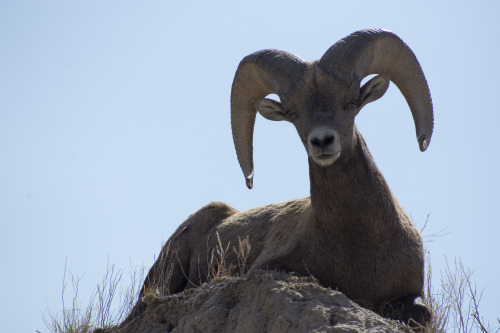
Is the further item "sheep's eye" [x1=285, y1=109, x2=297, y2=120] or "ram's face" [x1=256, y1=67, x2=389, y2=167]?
"sheep's eye" [x1=285, y1=109, x2=297, y2=120]

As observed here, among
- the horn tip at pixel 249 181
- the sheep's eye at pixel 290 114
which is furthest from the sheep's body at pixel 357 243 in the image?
the horn tip at pixel 249 181

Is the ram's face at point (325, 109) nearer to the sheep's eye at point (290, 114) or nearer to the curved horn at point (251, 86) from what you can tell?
the sheep's eye at point (290, 114)

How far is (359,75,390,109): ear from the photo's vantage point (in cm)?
840

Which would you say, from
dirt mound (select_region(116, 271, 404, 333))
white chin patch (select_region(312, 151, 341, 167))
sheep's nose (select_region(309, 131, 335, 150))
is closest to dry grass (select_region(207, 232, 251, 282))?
dirt mound (select_region(116, 271, 404, 333))

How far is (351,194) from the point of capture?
26.7 feet

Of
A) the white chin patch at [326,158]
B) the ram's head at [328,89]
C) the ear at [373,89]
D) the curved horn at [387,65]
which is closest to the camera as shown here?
the white chin patch at [326,158]

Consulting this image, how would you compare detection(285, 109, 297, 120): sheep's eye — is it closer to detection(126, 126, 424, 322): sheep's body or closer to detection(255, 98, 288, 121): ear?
detection(255, 98, 288, 121): ear

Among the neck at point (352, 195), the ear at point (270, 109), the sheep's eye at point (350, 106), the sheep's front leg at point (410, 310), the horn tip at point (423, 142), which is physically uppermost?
the ear at point (270, 109)

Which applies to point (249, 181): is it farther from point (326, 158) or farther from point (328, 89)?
point (326, 158)

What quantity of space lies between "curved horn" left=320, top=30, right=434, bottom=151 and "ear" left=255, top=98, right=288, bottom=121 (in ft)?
2.52

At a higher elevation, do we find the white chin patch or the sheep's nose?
the sheep's nose

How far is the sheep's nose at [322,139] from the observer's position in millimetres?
7297

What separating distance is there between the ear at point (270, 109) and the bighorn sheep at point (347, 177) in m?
0.01

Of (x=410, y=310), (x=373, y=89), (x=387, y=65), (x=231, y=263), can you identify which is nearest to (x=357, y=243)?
(x=410, y=310)
